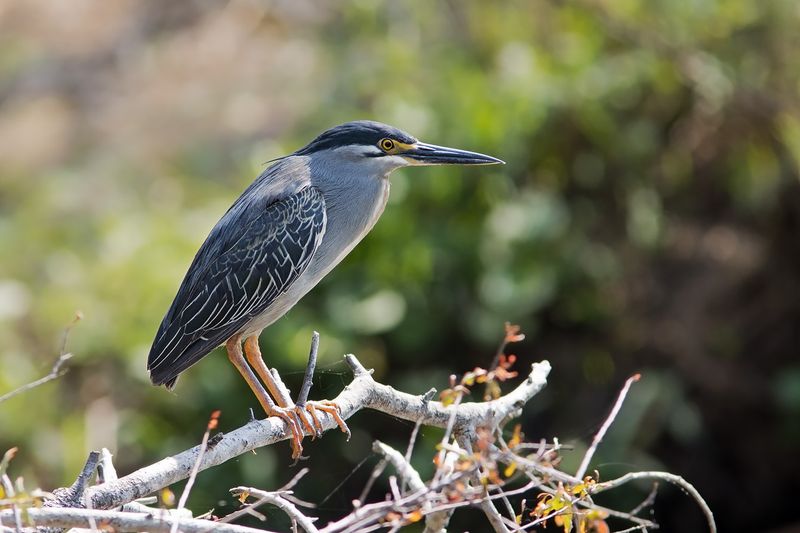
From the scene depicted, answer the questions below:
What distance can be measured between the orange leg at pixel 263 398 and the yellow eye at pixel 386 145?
99 cm

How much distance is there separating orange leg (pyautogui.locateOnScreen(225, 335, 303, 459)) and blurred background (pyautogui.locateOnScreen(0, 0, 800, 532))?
90.7 inches

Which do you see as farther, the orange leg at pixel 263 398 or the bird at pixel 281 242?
the bird at pixel 281 242

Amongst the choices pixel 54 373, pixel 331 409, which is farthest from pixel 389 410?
pixel 54 373

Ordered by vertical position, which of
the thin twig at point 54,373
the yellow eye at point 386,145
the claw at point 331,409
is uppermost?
the yellow eye at point 386,145

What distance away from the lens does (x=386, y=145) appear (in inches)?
169

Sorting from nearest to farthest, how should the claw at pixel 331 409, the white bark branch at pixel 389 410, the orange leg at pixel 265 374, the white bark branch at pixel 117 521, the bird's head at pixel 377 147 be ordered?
the white bark branch at pixel 117 521, the white bark branch at pixel 389 410, the claw at pixel 331 409, the orange leg at pixel 265 374, the bird's head at pixel 377 147

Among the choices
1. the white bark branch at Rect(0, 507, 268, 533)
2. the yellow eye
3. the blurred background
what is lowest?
the blurred background

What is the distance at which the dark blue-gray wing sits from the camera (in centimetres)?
414

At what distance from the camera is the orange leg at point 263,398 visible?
382 cm

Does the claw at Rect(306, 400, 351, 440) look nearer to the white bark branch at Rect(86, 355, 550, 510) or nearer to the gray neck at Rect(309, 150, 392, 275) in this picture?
the white bark branch at Rect(86, 355, 550, 510)

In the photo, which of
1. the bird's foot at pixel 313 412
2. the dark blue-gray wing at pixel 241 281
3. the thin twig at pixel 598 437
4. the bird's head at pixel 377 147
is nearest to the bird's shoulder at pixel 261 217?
the dark blue-gray wing at pixel 241 281

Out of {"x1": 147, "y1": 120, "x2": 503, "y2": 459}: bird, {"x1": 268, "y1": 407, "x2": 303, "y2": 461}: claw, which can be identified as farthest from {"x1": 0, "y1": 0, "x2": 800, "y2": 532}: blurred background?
{"x1": 268, "y1": 407, "x2": 303, "y2": 461}: claw

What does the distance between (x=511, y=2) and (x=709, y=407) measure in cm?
397

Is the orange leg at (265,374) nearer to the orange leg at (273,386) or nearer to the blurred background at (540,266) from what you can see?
the orange leg at (273,386)
